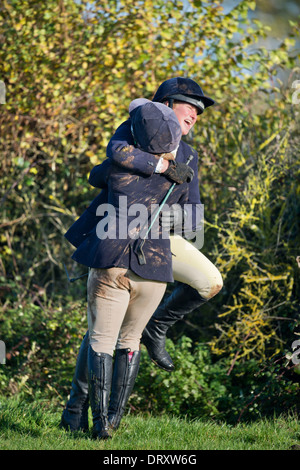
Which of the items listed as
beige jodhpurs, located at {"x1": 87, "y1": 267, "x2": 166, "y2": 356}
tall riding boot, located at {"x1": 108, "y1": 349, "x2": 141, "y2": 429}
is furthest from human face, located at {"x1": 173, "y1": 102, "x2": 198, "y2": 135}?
tall riding boot, located at {"x1": 108, "y1": 349, "x2": 141, "y2": 429}

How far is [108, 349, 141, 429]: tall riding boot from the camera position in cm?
378

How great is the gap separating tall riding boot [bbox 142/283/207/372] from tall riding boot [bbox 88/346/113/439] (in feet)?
2.12

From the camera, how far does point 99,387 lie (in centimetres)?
361

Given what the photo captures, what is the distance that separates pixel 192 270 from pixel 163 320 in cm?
46

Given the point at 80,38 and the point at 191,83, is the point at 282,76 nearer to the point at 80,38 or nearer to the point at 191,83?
the point at 80,38

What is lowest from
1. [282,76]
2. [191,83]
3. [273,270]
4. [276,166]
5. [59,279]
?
[59,279]

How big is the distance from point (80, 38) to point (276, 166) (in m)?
2.51

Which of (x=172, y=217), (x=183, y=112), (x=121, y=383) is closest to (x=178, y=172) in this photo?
(x=172, y=217)

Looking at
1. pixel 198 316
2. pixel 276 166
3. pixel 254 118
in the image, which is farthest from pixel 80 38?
pixel 198 316

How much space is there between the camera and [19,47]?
680 centimetres

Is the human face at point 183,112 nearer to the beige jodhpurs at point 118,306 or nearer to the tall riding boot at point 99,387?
the beige jodhpurs at point 118,306

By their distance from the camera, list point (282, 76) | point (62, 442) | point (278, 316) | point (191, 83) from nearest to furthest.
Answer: point (62, 442)
point (191, 83)
point (278, 316)
point (282, 76)

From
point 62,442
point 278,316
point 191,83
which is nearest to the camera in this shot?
point 62,442
